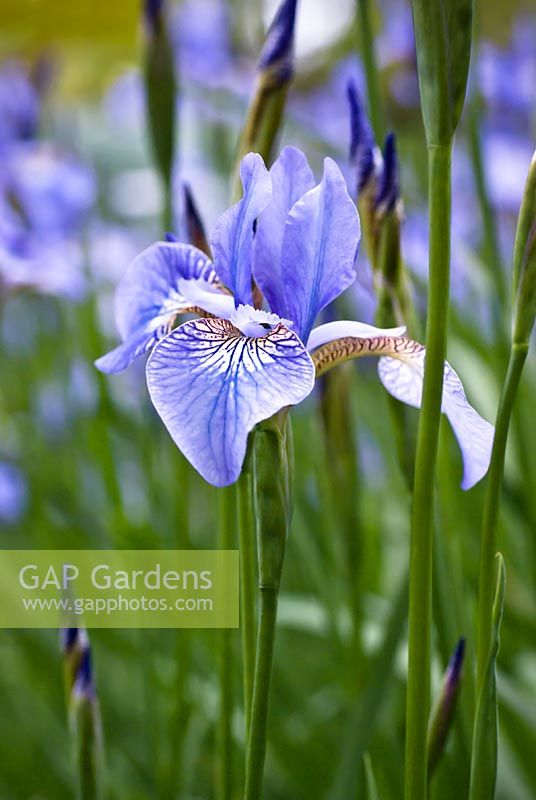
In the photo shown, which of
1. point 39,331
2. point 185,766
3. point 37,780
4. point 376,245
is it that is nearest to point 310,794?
point 185,766

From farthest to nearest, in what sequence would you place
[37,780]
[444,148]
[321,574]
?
[37,780] < [321,574] < [444,148]

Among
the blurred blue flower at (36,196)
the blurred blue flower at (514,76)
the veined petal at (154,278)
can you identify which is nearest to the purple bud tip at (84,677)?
the veined petal at (154,278)

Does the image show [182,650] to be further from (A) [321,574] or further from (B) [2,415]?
(B) [2,415]

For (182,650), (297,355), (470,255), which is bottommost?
(182,650)

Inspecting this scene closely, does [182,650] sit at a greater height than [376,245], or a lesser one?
lesser

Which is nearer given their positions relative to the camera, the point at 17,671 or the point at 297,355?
the point at 297,355

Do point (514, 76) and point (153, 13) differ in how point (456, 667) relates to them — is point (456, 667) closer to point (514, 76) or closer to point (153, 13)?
point (153, 13)

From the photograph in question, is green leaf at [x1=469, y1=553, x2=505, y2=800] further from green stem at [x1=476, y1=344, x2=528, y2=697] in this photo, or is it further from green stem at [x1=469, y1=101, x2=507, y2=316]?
green stem at [x1=469, y1=101, x2=507, y2=316]
